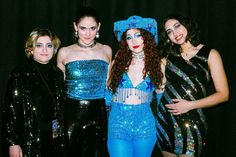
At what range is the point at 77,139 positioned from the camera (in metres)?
2.85

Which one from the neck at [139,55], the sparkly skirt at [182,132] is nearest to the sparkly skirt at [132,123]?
the sparkly skirt at [182,132]

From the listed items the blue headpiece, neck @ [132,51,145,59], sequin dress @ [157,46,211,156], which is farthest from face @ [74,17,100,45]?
sequin dress @ [157,46,211,156]

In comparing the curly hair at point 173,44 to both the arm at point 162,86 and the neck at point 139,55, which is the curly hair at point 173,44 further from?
the neck at point 139,55

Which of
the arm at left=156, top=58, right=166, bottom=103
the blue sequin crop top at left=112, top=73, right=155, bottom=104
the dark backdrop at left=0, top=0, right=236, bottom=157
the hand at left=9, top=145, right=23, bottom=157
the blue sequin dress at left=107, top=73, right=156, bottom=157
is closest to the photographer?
the hand at left=9, top=145, right=23, bottom=157

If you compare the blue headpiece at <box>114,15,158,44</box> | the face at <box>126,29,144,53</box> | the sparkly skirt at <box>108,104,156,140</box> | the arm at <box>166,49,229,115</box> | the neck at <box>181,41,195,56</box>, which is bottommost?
the sparkly skirt at <box>108,104,156,140</box>

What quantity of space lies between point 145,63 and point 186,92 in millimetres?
445

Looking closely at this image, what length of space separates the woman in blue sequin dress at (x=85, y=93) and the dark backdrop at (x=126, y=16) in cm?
56

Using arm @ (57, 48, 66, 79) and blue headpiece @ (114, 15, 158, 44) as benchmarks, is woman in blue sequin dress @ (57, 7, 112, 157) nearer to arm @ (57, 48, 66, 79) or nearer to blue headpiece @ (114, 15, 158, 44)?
arm @ (57, 48, 66, 79)

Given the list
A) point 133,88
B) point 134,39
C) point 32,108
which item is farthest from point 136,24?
point 32,108

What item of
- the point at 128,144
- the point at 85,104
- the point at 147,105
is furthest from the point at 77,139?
the point at 147,105

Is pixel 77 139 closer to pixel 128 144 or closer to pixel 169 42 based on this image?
pixel 128 144

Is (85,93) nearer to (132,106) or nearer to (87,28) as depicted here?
(132,106)

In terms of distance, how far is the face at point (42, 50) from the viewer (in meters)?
2.65

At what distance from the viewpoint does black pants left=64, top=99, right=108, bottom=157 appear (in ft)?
9.32
